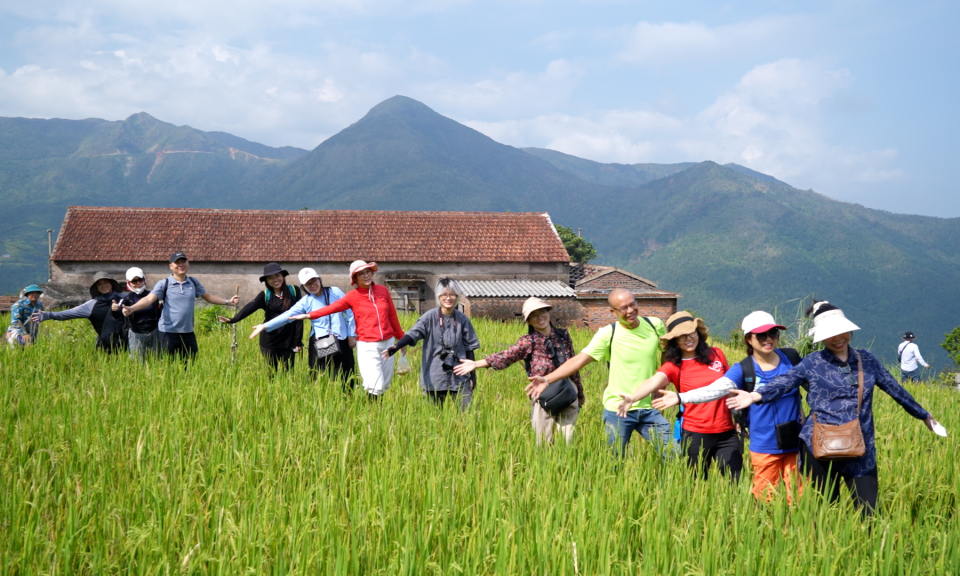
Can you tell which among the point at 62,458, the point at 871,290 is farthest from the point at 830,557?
the point at 871,290

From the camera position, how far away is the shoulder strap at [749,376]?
12.8ft

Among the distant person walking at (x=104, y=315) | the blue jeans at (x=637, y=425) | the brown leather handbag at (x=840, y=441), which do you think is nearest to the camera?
the brown leather handbag at (x=840, y=441)

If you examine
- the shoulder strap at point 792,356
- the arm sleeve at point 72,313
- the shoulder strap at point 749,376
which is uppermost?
the shoulder strap at point 792,356

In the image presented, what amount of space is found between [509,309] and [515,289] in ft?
8.46

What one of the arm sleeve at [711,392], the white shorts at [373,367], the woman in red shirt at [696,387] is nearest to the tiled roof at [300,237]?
the white shorts at [373,367]

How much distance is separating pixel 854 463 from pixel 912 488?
2.94ft

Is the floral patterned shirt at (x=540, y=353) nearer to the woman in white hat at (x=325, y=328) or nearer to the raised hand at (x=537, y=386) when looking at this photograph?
the raised hand at (x=537, y=386)

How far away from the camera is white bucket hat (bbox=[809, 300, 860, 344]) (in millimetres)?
3529

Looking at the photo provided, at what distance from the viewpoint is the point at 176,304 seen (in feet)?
22.4

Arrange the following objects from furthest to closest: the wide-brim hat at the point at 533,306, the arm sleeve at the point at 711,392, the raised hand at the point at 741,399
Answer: the wide-brim hat at the point at 533,306 < the arm sleeve at the point at 711,392 < the raised hand at the point at 741,399

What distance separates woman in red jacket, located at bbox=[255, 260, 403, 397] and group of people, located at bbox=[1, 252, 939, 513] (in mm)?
13

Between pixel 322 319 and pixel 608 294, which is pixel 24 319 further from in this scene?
pixel 608 294

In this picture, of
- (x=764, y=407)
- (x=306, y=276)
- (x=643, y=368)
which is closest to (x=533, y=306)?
(x=643, y=368)

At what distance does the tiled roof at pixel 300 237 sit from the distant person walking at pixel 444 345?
21.7 m
